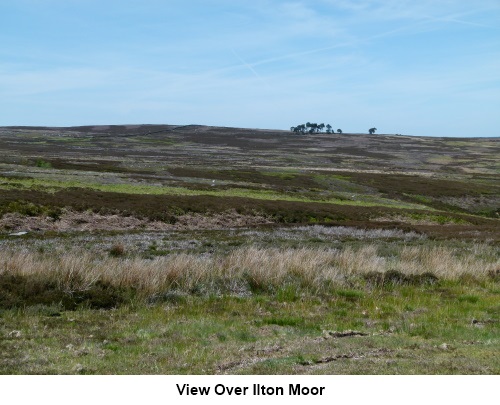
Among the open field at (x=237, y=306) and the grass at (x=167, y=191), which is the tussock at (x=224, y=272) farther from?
the grass at (x=167, y=191)

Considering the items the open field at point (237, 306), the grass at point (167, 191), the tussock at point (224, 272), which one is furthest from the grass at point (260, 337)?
the grass at point (167, 191)

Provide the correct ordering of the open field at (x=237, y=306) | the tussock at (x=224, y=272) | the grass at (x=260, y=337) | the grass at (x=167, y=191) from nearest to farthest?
the grass at (x=260, y=337) < the open field at (x=237, y=306) < the tussock at (x=224, y=272) < the grass at (x=167, y=191)

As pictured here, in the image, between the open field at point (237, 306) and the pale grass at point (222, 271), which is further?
the pale grass at point (222, 271)

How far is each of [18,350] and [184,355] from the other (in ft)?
9.46

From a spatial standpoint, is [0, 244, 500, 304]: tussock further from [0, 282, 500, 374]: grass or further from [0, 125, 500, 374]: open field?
[0, 282, 500, 374]: grass

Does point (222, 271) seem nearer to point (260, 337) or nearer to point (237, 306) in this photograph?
point (237, 306)

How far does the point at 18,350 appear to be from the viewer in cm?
970

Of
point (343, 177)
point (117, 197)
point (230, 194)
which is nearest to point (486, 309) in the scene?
point (117, 197)

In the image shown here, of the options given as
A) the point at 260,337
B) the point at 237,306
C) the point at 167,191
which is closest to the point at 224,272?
the point at 237,306

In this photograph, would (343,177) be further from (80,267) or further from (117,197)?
(80,267)

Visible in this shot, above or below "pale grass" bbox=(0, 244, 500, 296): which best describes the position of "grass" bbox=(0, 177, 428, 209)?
below

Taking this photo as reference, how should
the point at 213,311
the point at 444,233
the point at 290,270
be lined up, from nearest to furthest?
1. the point at 213,311
2. the point at 290,270
3. the point at 444,233

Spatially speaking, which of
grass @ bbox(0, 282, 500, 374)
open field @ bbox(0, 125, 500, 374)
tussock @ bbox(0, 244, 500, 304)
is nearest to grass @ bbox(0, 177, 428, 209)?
open field @ bbox(0, 125, 500, 374)

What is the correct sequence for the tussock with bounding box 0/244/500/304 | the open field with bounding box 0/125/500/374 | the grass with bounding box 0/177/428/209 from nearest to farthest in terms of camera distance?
the open field with bounding box 0/125/500/374, the tussock with bounding box 0/244/500/304, the grass with bounding box 0/177/428/209
